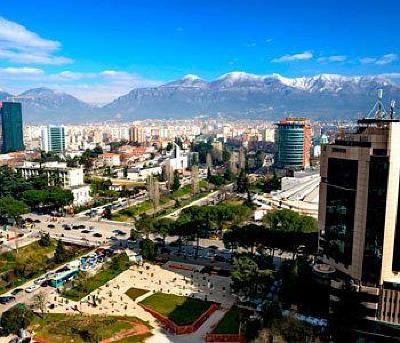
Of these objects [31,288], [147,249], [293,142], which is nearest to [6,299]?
[31,288]

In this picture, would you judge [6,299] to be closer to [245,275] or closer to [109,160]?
[245,275]

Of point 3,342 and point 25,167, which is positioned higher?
point 25,167

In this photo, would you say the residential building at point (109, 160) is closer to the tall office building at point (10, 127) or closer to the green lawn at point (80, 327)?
the tall office building at point (10, 127)

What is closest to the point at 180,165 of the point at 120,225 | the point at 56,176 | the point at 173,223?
the point at 56,176

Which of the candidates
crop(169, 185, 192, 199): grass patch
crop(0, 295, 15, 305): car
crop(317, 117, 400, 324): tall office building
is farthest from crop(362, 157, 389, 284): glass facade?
crop(169, 185, 192, 199): grass patch

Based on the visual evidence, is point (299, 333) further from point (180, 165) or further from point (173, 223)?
point (180, 165)

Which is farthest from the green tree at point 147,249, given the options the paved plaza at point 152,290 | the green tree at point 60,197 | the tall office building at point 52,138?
the tall office building at point 52,138
